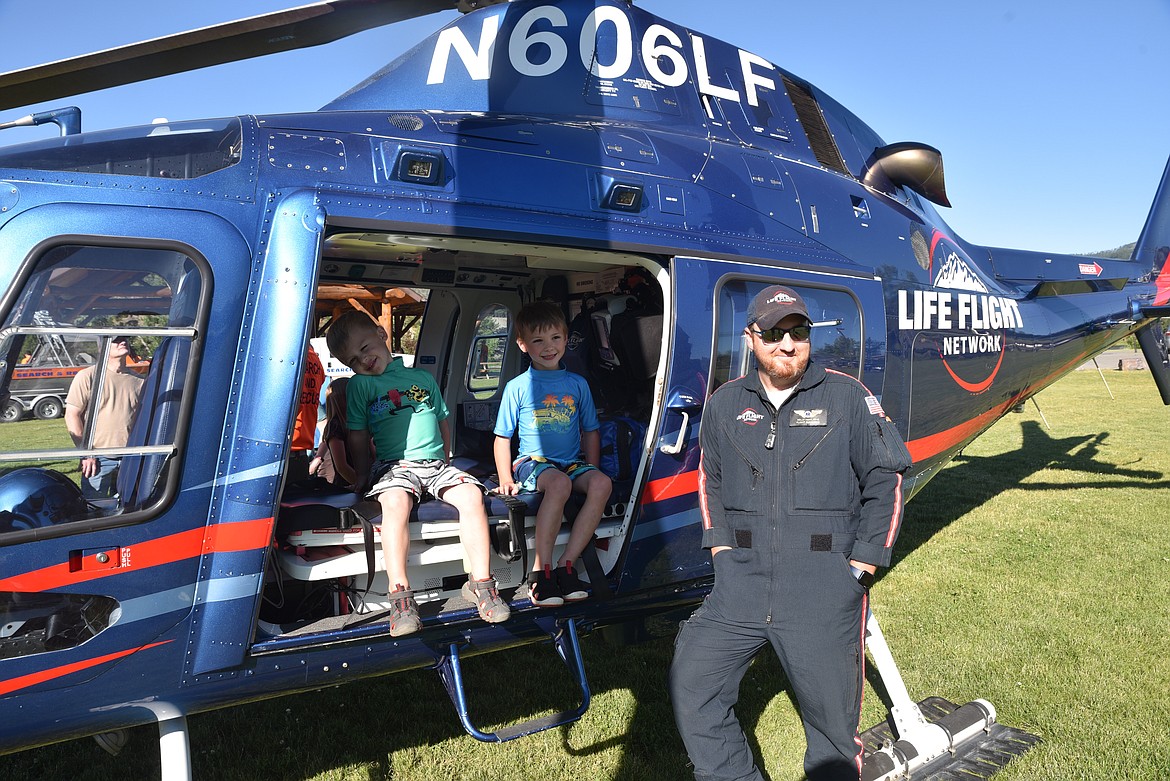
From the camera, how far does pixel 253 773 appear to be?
3639 millimetres

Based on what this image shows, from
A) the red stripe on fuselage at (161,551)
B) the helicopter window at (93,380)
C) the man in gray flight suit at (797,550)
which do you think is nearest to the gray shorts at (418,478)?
the red stripe on fuselage at (161,551)

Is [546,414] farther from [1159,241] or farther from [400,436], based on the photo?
[1159,241]

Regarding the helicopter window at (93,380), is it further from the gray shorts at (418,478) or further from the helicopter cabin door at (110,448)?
the gray shorts at (418,478)

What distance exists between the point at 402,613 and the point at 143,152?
184cm

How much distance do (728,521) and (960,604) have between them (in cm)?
368

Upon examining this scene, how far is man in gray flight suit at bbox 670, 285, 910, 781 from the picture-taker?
2.64 m

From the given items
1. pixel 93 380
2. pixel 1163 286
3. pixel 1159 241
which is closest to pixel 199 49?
pixel 93 380

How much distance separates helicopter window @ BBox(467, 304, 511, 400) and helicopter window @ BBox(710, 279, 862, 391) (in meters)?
2.54

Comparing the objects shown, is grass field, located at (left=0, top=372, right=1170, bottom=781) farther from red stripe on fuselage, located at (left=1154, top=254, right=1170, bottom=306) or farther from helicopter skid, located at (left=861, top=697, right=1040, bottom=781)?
red stripe on fuselage, located at (left=1154, top=254, right=1170, bottom=306)

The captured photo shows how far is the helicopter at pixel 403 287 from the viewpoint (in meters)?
2.49

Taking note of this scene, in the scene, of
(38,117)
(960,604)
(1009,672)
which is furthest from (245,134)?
(960,604)

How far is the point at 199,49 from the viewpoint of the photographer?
2693 millimetres

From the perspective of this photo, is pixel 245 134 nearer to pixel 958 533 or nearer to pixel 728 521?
pixel 728 521

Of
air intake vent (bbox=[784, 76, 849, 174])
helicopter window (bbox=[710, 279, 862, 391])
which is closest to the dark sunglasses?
helicopter window (bbox=[710, 279, 862, 391])
